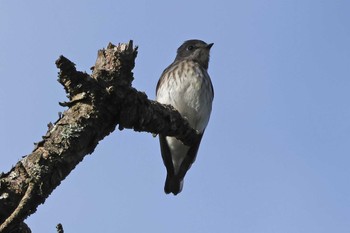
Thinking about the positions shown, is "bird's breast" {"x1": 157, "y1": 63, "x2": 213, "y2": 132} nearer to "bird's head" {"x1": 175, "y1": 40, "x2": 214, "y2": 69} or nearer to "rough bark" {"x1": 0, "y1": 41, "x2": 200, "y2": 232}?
"bird's head" {"x1": 175, "y1": 40, "x2": 214, "y2": 69}

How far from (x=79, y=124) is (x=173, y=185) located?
4273 mm

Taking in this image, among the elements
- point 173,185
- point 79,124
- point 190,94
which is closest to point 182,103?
point 190,94

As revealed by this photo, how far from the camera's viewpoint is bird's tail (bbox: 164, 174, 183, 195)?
748 centimetres

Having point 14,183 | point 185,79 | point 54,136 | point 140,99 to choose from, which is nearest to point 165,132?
point 140,99

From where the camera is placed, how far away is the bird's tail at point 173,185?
295 inches

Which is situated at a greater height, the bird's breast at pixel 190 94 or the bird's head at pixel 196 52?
the bird's head at pixel 196 52

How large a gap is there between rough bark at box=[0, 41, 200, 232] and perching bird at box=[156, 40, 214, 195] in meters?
3.45

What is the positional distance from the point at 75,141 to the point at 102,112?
38 centimetres

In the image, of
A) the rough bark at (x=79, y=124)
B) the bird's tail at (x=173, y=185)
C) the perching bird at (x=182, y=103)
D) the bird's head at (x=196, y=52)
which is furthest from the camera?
Result: the bird's head at (x=196, y=52)

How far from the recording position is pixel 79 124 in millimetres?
3393

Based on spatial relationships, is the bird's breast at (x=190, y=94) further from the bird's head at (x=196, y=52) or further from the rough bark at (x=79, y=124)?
the rough bark at (x=79, y=124)

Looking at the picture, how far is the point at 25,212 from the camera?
297cm

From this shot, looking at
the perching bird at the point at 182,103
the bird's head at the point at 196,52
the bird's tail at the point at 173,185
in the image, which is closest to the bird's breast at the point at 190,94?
the perching bird at the point at 182,103

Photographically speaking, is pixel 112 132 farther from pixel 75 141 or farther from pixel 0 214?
pixel 0 214
